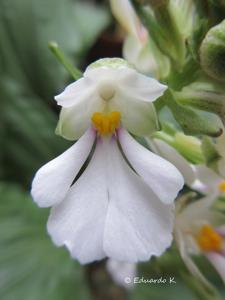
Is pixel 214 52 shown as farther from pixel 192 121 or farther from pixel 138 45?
pixel 138 45

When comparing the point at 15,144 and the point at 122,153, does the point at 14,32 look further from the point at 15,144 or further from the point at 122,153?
the point at 122,153

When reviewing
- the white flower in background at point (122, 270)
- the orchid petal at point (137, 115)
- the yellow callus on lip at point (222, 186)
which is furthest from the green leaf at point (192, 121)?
the white flower in background at point (122, 270)

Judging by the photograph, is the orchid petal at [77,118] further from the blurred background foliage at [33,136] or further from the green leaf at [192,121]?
the blurred background foliage at [33,136]

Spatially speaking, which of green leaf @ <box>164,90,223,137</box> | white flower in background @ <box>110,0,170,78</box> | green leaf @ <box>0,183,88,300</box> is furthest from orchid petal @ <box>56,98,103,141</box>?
green leaf @ <box>0,183,88,300</box>

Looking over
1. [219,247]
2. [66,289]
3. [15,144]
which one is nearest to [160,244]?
[219,247]

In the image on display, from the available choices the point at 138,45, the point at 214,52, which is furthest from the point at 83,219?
the point at 138,45
